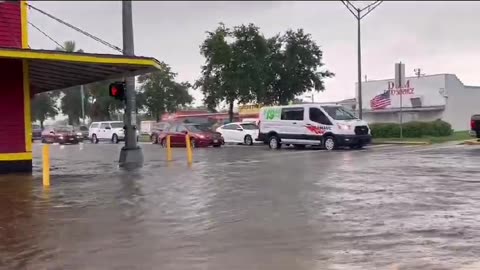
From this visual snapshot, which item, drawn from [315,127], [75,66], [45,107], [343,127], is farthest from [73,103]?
[75,66]

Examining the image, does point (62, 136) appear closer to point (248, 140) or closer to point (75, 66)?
point (248, 140)

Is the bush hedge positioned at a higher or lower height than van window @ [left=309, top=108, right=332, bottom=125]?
lower

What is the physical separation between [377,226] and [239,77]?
34.8 m

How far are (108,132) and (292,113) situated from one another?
2155 centimetres

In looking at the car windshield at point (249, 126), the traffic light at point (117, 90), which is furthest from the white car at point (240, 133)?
the traffic light at point (117, 90)

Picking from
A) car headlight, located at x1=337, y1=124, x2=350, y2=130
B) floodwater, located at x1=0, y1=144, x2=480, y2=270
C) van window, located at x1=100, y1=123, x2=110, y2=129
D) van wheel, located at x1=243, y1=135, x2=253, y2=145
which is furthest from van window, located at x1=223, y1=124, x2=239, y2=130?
floodwater, located at x1=0, y1=144, x2=480, y2=270

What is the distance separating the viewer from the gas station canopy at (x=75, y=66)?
1500 cm

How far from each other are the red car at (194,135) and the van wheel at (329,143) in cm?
806

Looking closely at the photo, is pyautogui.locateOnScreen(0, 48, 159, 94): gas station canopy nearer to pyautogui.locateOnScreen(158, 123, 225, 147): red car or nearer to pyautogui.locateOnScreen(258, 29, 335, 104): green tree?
pyautogui.locateOnScreen(158, 123, 225, 147): red car

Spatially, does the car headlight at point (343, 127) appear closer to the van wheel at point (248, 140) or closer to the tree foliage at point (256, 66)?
the van wheel at point (248, 140)

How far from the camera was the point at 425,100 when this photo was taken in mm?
47000

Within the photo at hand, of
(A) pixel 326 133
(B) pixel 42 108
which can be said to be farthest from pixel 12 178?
(B) pixel 42 108

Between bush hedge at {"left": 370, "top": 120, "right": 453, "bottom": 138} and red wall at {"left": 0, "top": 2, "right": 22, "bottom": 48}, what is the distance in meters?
25.0

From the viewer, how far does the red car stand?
3356 cm
